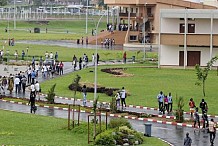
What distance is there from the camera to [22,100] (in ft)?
182

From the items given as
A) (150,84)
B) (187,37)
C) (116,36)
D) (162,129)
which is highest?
(187,37)

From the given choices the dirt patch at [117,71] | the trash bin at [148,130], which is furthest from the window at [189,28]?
the trash bin at [148,130]

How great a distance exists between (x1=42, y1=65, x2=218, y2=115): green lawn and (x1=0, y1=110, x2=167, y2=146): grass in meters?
11.9

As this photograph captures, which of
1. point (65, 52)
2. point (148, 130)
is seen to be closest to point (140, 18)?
point (65, 52)

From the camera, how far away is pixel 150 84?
2645 inches

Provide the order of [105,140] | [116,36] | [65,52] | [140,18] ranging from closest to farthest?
1. [105,140]
2. [65,52]
3. [140,18]
4. [116,36]

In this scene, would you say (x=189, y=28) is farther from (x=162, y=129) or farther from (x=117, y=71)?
(x=162, y=129)

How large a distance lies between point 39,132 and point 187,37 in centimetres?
4499

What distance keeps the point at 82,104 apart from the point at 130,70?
2552 cm

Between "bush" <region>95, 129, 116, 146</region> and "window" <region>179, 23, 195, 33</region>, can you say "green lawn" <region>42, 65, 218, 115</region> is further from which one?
"bush" <region>95, 129, 116, 146</region>

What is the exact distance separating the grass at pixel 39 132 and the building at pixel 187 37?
3950cm

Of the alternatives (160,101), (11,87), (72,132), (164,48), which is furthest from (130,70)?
(72,132)

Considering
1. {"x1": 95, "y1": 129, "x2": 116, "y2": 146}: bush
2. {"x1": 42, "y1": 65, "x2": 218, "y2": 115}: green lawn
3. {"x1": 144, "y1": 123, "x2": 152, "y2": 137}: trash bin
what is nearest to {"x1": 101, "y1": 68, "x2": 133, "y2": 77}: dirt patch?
{"x1": 42, "y1": 65, "x2": 218, "y2": 115}: green lawn

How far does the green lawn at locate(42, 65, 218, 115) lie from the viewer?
190 feet
